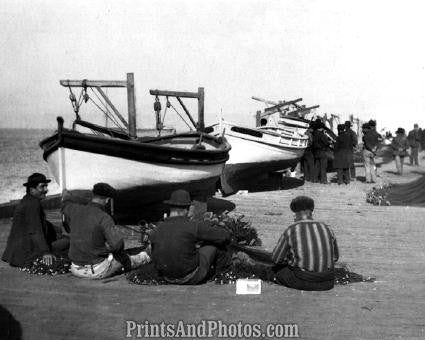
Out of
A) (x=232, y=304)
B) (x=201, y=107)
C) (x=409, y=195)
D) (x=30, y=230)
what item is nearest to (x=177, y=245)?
(x=232, y=304)

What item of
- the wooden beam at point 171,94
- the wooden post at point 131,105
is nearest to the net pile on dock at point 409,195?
the wooden beam at point 171,94

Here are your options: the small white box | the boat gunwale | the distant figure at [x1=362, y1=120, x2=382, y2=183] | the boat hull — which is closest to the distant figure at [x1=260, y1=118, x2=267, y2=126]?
the distant figure at [x1=362, y1=120, x2=382, y2=183]

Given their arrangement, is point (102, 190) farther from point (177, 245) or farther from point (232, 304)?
point (232, 304)

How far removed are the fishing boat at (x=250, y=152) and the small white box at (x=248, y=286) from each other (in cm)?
1128

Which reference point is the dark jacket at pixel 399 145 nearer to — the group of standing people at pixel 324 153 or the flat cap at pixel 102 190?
the group of standing people at pixel 324 153

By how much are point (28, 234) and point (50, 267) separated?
21.7 inches

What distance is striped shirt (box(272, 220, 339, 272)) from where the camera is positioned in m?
5.67

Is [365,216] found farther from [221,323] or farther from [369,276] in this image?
[221,323]

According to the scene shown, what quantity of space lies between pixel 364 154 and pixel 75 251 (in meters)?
12.9

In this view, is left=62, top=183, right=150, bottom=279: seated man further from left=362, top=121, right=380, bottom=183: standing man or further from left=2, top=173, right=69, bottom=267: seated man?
left=362, top=121, right=380, bottom=183: standing man

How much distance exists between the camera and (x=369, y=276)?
265 inches

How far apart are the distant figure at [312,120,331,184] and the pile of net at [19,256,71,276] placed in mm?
12389

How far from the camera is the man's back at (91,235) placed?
246 inches

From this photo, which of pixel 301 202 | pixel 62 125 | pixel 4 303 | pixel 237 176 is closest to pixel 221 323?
pixel 301 202
